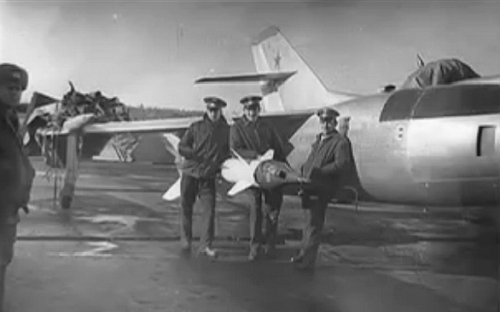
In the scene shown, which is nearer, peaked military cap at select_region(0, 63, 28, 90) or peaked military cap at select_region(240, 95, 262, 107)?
peaked military cap at select_region(0, 63, 28, 90)

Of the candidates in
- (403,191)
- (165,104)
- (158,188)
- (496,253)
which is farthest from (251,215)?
(496,253)

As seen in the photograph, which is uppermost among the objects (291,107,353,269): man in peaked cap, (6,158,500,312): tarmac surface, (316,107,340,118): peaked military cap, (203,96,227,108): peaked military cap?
(203,96,227,108): peaked military cap

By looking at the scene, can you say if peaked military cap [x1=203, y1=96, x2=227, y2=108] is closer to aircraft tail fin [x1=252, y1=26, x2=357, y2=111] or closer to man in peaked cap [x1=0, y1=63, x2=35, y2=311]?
aircraft tail fin [x1=252, y1=26, x2=357, y2=111]

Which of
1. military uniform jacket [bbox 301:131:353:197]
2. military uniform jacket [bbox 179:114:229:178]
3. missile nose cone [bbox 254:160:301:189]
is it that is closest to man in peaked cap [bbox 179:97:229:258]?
military uniform jacket [bbox 179:114:229:178]

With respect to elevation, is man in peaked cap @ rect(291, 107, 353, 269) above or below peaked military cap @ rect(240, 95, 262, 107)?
below

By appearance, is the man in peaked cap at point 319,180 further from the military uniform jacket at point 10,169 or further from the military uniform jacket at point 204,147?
the military uniform jacket at point 10,169

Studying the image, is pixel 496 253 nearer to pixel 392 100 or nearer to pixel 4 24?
pixel 392 100
